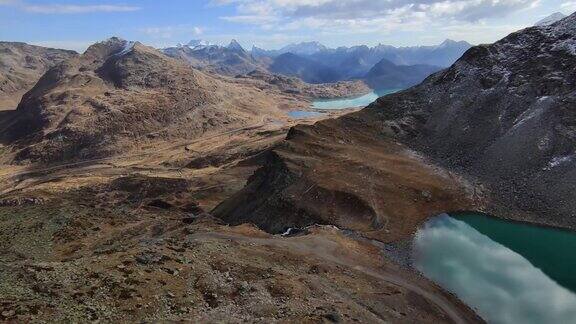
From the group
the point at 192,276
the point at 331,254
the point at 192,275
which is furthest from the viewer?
the point at 331,254

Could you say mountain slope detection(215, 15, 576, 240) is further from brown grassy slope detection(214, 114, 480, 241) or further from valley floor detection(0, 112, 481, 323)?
valley floor detection(0, 112, 481, 323)

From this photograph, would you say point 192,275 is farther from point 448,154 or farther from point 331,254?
point 448,154

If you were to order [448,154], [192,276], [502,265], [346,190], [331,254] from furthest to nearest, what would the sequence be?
[448,154], [346,190], [502,265], [331,254], [192,276]

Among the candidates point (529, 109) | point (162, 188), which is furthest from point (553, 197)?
point (162, 188)

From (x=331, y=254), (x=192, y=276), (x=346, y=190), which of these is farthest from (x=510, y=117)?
(x=192, y=276)

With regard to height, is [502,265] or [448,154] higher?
[448,154]

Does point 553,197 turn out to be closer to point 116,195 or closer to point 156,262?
point 156,262

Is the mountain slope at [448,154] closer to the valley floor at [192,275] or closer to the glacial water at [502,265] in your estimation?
the glacial water at [502,265]

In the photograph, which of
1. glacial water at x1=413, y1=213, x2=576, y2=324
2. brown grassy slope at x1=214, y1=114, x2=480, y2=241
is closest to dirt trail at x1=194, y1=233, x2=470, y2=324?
glacial water at x1=413, y1=213, x2=576, y2=324

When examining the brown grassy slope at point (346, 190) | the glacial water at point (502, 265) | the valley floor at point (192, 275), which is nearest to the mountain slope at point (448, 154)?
the brown grassy slope at point (346, 190)
